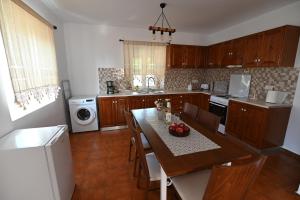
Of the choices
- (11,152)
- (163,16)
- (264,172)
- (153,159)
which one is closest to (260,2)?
(163,16)

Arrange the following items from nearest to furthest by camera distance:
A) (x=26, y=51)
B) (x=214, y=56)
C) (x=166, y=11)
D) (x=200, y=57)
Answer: (x=26, y=51)
(x=166, y=11)
(x=214, y=56)
(x=200, y=57)

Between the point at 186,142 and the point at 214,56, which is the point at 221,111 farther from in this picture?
the point at 186,142

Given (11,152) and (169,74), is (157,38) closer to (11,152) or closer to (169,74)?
(169,74)

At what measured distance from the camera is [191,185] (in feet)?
3.92

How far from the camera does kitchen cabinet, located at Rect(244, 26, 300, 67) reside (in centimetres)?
226

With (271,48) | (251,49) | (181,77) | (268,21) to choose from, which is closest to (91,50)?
(181,77)

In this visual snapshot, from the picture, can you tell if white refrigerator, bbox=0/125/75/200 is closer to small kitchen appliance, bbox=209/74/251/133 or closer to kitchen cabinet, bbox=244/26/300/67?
small kitchen appliance, bbox=209/74/251/133

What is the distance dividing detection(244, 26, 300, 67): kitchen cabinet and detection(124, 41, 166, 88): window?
2074 mm

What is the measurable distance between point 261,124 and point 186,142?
71.9 inches

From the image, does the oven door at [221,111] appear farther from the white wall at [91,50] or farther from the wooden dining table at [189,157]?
the white wall at [91,50]

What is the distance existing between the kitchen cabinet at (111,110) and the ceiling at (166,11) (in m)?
1.70

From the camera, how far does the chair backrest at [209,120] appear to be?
1689mm

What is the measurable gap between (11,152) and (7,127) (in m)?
0.45

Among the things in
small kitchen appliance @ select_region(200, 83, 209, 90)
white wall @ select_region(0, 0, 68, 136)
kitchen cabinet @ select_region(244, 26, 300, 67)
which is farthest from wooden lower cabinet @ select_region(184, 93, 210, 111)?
white wall @ select_region(0, 0, 68, 136)
